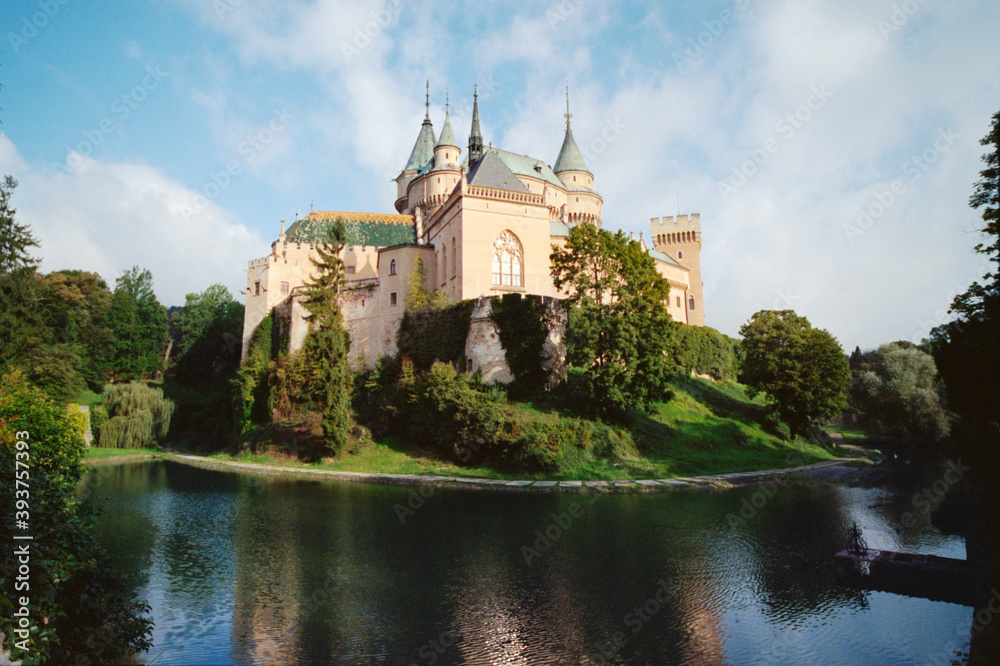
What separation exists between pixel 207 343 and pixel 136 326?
5581 millimetres

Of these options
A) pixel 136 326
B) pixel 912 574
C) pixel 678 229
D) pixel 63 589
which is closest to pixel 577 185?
pixel 678 229

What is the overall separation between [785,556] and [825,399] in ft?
68.3

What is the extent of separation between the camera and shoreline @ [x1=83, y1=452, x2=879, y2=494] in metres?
23.2

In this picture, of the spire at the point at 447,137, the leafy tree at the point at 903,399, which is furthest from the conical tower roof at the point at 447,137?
the leafy tree at the point at 903,399

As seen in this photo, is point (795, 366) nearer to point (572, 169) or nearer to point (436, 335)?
point (436, 335)

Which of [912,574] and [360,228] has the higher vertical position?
[360,228]

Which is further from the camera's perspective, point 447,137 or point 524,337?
point 447,137

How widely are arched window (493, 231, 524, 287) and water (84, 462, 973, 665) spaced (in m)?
17.5

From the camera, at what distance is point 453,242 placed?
1436 inches

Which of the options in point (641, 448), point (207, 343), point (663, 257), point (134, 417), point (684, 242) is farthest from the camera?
point (684, 242)

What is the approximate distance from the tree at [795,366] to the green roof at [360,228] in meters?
26.6

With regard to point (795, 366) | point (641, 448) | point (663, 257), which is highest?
point (663, 257)

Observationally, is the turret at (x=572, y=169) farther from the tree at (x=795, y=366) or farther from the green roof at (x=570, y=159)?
the tree at (x=795, y=366)

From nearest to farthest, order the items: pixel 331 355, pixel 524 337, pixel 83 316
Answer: pixel 524 337 < pixel 331 355 < pixel 83 316
